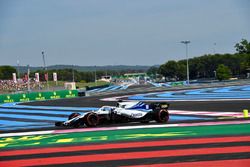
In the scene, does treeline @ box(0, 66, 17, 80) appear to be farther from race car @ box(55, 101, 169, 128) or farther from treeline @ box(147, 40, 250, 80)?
race car @ box(55, 101, 169, 128)

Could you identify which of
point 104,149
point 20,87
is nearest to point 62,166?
point 104,149

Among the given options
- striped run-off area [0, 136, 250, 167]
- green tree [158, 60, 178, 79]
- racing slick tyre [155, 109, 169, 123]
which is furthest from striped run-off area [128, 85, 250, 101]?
green tree [158, 60, 178, 79]

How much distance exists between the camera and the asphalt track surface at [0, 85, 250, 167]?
8.77 meters

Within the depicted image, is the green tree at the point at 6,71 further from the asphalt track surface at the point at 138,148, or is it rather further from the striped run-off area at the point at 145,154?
the striped run-off area at the point at 145,154

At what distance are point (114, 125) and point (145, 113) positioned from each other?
55.1 inches

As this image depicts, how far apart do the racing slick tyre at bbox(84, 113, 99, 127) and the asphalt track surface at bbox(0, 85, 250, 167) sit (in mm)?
1407

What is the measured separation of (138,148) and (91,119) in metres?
5.92

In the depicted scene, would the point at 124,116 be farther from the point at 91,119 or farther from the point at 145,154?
the point at 145,154

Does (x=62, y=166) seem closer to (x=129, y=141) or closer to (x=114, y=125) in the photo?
(x=129, y=141)

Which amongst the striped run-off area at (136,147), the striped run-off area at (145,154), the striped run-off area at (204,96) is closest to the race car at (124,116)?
the striped run-off area at (136,147)

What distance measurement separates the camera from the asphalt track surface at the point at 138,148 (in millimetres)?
8773

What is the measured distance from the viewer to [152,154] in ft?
31.2

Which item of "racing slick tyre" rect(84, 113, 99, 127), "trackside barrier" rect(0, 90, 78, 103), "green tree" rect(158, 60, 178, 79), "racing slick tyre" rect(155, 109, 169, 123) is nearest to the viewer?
"racing slick tyre" rect(84, 113, 99, 127)

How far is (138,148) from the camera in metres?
10.5
